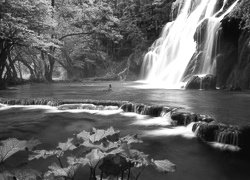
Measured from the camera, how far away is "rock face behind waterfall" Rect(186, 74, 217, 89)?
15.3 m

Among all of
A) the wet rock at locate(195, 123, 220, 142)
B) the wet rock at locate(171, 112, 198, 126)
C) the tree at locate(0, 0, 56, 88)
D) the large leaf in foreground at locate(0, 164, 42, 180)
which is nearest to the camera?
the large leaf in foreground at locate(0, 164, 42, 180)

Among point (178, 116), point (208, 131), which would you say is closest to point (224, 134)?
point (208, 131)

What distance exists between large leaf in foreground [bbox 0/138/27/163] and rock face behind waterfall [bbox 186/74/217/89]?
1504cm

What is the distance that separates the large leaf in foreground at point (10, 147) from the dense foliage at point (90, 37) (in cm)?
1875

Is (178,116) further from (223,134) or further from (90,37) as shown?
(90,37)

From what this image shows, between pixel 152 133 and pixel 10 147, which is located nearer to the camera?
pixel 10 147

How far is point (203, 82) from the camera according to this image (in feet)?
50.9

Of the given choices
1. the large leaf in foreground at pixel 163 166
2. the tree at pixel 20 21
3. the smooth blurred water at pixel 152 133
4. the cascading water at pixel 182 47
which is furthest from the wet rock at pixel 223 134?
the tree at pixel 20 21

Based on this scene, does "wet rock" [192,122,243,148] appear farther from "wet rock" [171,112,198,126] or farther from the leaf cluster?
the leaf cluster

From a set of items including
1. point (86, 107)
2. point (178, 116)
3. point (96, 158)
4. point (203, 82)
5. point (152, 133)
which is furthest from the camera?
point (203, 82)

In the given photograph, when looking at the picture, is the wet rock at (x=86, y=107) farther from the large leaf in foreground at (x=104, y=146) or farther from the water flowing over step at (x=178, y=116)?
the large leaf in foreground at (x=104, y=146)

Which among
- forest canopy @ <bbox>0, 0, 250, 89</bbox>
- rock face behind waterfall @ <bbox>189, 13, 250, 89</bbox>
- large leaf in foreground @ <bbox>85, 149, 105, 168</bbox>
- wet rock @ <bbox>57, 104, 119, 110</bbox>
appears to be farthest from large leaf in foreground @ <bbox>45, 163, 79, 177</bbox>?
forest canopy @ <bbox>0, 0, 250, 89</bbox>

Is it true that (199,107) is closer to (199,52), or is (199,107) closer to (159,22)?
(199,52)

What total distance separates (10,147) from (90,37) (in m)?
31.3
